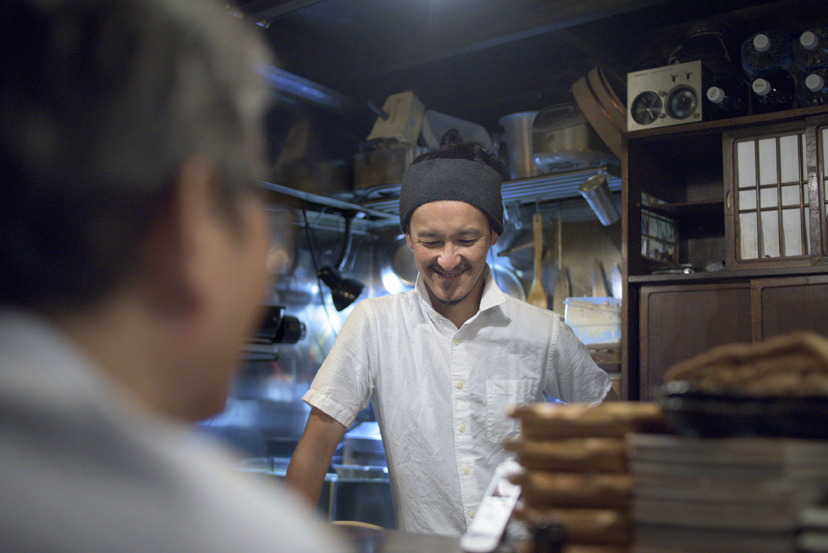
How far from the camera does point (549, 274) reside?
393 cm

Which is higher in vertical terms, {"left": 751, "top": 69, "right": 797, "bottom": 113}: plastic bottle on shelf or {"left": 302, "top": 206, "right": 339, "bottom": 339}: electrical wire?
{"left": 751, "top": 69, "right": 797, "bottom": 113}: plastic bottle on shelf

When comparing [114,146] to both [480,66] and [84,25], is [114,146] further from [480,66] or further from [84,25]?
[480,66]

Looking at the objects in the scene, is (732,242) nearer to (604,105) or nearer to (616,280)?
(604,105)

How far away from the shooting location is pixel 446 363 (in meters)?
2.11

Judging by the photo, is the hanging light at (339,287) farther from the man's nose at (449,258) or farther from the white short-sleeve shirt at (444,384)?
the man's nose at (449,258)

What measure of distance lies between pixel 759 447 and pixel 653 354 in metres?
2.28

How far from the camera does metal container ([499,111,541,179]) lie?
3443 millimetres

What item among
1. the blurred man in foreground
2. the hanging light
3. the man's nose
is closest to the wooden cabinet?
the man's nose

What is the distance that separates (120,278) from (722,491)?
1.84ft

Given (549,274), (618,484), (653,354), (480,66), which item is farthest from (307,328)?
(618,484)

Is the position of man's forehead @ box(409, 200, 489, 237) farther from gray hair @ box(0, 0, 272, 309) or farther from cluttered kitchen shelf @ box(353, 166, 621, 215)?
gray hair @ box(0, 0, 272, 309)

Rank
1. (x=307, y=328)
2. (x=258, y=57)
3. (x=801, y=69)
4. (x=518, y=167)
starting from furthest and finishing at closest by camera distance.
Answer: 1. (x=307, y=328)
2. (x=518, y=167)
3. (x=801, y=69)
4. (x=258, y=57)

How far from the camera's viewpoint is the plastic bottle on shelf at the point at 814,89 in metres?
2.44

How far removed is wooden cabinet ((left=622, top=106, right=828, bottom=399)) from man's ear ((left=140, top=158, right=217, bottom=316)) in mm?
2541
